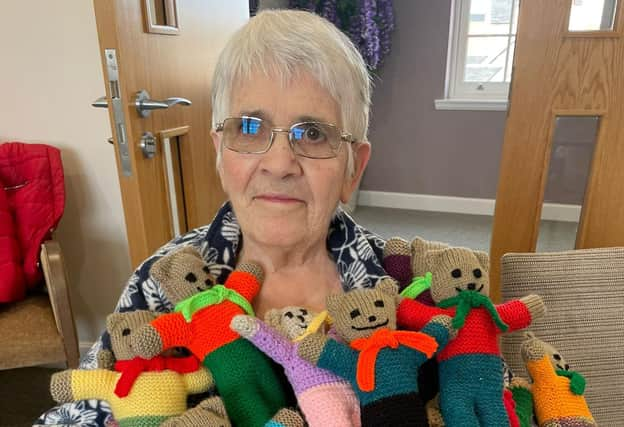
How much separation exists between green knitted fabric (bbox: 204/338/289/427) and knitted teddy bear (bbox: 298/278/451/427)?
0.31 feet

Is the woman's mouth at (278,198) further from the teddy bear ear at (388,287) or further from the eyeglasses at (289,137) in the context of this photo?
the teddy bear ear at (388,287)

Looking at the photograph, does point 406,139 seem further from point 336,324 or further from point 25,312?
point 336,324

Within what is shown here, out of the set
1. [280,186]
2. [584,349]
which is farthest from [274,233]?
[584,349]

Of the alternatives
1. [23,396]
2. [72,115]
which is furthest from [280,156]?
[23,396]

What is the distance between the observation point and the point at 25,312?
5.19ft

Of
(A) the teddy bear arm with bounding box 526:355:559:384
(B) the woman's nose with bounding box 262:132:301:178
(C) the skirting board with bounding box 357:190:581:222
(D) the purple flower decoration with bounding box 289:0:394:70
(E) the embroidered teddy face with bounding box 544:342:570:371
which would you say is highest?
(D) the purple flower decoration with bounding box 289:0:394:70

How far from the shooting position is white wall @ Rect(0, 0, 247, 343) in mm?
1718

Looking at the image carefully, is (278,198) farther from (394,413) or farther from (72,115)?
(72,115)

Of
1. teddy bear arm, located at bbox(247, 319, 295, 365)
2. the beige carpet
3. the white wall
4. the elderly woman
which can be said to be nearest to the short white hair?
the elderly woman

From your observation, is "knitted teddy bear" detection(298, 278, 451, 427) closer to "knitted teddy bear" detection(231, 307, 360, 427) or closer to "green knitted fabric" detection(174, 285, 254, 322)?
"knitted teddy bear" detection(231, 307, 360, 427)

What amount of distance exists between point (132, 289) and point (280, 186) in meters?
0.35

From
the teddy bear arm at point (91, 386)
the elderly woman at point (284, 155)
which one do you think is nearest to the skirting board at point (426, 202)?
the elderly woman at point (284, 155)

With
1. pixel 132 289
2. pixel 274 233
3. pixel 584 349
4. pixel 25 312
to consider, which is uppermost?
pixel 274 233

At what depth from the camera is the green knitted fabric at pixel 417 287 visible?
83 cm
